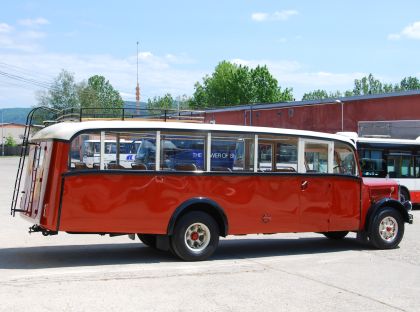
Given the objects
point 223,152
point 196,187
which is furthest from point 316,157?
point 196,187

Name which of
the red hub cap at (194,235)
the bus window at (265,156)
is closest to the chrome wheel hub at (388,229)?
the bus window at (265,156)

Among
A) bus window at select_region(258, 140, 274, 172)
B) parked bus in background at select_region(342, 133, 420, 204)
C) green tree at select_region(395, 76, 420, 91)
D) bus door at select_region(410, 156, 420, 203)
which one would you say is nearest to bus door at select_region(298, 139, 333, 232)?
bus window at select_region(258, 140, 274, 172)

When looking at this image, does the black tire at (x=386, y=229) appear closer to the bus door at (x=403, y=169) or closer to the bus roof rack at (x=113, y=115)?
the bus roof rack at (x=113, y=115)

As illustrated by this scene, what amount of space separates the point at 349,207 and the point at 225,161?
9.43 ft

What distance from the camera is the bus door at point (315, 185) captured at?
35.7 feet

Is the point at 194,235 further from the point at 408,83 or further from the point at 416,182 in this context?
the point at 408,83

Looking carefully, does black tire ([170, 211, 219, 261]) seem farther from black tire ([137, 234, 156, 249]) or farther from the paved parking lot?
black tire ([137, 234, 156, 249])

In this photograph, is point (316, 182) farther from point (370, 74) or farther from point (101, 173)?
point (370, 74)

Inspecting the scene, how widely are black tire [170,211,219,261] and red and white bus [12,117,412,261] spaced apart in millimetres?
17

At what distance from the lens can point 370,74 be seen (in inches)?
5906

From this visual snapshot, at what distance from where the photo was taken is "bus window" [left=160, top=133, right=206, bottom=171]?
31.9ft

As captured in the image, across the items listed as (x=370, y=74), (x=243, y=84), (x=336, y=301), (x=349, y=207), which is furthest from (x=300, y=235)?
(x=370, y=74)

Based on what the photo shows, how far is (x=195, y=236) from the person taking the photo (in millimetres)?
9836

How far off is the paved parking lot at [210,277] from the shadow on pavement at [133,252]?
0.02 metres
